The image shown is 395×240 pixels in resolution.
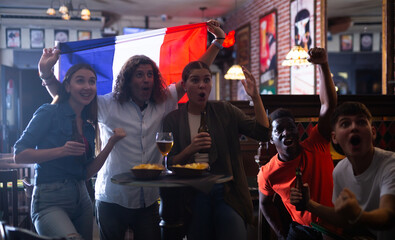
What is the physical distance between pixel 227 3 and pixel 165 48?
675 cm

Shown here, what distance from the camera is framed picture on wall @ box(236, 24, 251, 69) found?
9.03 meters

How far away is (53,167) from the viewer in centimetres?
204

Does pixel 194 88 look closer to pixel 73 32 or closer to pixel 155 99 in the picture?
pixel 155 99

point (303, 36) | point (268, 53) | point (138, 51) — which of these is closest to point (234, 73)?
point (268, 53)

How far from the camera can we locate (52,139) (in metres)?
2.09

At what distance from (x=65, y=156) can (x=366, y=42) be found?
5.29m

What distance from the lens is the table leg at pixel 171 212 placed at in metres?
2.00

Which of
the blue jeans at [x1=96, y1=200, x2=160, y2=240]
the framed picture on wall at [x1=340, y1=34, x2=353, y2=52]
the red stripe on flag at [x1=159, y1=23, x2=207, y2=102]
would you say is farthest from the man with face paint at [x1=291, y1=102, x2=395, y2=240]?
the framed picture on wall at [x1=340, y1=34, x2=353, y2=52]

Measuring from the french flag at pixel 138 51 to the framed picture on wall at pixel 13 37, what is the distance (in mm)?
7696

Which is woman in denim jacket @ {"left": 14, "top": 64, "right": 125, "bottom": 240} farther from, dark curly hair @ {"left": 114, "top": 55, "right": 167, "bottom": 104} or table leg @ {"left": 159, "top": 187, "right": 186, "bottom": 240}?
table leg @ {"left": 159, "top": 187, "right": 186, "bottom": 240}

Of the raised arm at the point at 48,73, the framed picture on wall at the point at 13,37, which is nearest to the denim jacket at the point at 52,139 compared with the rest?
the raised arm at the point at 48,73

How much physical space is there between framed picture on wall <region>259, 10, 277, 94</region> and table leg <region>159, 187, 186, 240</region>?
18.8ft

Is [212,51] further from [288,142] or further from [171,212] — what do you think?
[171,212]

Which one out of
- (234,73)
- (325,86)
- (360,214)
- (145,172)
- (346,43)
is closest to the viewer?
(360,214)
